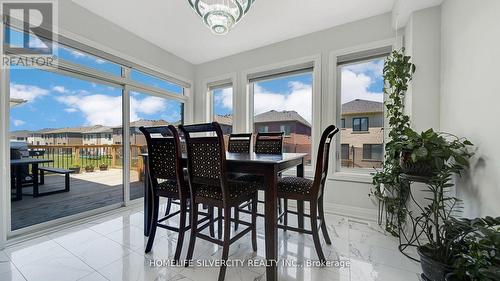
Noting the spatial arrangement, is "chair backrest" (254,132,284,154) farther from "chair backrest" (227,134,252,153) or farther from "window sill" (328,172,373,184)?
"window sill" (328,172,373,184)

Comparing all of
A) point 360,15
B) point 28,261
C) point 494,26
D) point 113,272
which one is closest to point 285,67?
point 360,15

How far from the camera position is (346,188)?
111 inches

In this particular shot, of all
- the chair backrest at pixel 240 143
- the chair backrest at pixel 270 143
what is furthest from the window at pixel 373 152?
the chair backrest at pixel 240 143

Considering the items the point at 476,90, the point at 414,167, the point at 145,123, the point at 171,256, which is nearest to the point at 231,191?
the point at 171,256

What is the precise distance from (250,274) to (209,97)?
3367 mm

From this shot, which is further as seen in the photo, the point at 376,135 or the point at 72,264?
the point at 376,135

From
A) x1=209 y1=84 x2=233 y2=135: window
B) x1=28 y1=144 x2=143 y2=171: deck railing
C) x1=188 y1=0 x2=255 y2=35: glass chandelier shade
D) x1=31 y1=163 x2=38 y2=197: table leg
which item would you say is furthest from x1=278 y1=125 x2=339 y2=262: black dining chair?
x1=31 y1=163 x2=38 y2=197: table leg

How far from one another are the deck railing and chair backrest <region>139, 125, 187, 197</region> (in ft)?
5.00

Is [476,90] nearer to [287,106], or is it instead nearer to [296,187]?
[296,187]

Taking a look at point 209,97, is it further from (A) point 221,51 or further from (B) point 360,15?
(B) point 360,15

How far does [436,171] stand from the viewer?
158cm

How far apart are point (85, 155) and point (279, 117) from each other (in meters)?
2.90

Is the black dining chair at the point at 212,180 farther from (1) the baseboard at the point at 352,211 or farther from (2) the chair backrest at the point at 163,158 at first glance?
(1) the baseboard at the point at 352,211

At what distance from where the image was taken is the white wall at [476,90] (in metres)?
1.32
